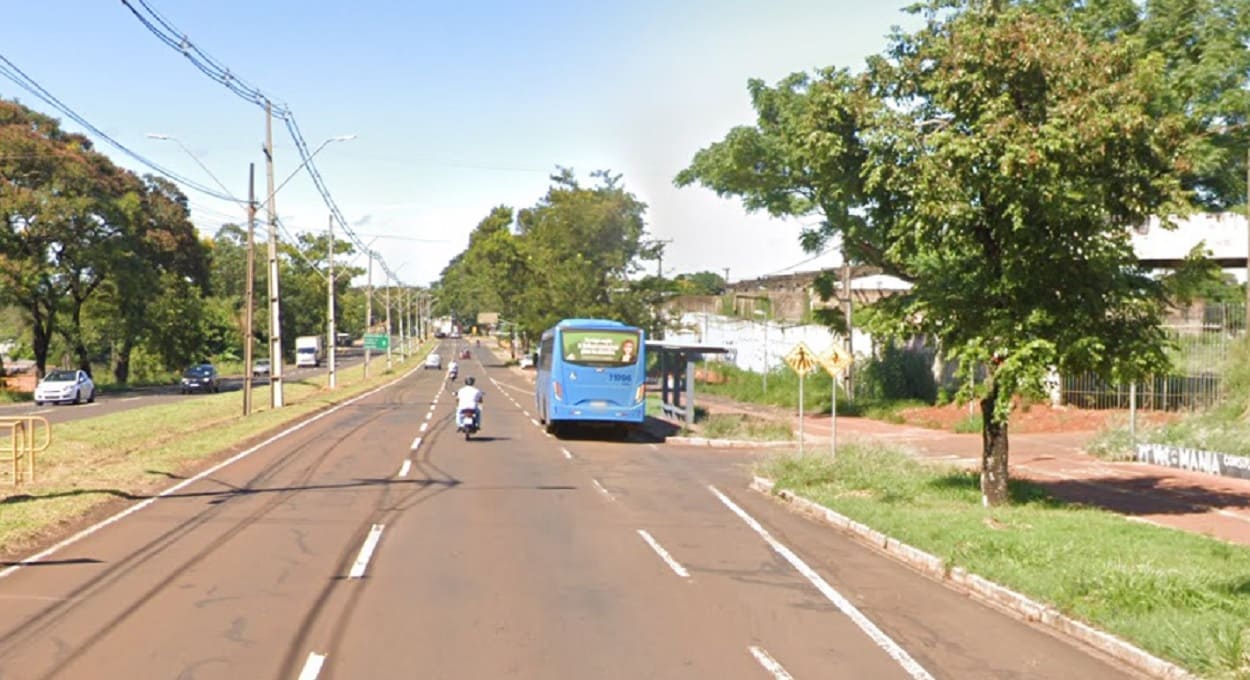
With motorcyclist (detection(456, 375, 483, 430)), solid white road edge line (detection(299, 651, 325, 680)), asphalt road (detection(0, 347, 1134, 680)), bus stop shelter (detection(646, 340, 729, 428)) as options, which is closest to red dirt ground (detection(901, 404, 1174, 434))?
bus stop shelter (detection(646, 340, 729, 428))

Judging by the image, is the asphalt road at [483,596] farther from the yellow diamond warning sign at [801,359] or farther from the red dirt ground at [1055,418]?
the red dirt ground at [1055,418]

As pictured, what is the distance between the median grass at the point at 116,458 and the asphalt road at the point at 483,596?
680 mm

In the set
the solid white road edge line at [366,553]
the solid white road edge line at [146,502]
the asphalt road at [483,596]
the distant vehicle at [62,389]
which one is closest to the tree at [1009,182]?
the asphalt road at [483,596]

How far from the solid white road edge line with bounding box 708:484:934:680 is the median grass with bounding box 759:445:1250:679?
1316 mm

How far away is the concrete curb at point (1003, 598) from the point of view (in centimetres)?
797

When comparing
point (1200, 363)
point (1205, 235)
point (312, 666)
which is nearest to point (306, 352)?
point (1205, 235)

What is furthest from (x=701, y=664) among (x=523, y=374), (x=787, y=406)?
(x=523, y=374)

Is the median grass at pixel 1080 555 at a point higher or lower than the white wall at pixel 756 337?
lower

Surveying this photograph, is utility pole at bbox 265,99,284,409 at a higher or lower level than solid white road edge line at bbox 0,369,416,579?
higher

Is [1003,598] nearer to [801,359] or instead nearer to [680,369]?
[801,359]

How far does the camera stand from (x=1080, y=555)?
11297 millimetres

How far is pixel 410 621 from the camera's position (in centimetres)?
885

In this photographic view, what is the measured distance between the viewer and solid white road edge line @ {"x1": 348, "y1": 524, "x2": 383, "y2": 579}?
10.9 metres

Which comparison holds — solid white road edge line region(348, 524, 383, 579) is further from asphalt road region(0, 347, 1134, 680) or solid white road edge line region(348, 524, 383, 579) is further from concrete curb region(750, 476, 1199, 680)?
concrete curb region(750, 476, 1199, 680)
